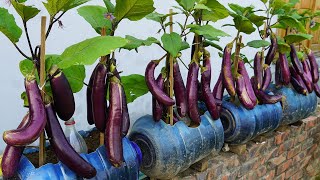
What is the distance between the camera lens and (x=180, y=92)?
1.40 meters

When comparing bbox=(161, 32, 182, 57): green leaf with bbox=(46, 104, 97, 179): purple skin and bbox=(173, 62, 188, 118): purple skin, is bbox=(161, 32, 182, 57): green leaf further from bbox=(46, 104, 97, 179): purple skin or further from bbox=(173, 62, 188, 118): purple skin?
bbox=(46, 104, 97, 179): purple skin

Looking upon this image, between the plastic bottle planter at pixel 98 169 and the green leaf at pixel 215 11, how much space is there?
1.97ft

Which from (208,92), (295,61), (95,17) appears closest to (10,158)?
(95,17)

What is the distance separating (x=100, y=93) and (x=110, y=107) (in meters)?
0.06

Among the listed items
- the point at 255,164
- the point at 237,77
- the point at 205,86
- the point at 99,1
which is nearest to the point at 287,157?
the point at 255,164

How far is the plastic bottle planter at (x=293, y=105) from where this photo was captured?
2.04 meters

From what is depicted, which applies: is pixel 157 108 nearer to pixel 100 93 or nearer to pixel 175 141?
pixel 175 141

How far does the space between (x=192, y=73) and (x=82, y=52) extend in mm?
620

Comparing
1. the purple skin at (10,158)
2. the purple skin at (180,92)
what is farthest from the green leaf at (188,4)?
the purple skin at (10,158)

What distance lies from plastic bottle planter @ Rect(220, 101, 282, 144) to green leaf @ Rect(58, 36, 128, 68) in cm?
93

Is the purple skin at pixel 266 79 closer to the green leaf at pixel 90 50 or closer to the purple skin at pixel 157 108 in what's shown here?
the purple skin at pixel 157 108

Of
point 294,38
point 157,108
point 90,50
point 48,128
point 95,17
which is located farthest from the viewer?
point 294,38

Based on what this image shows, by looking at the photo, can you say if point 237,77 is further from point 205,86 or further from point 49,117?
point 49,117

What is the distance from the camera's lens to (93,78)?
1.11 meters
